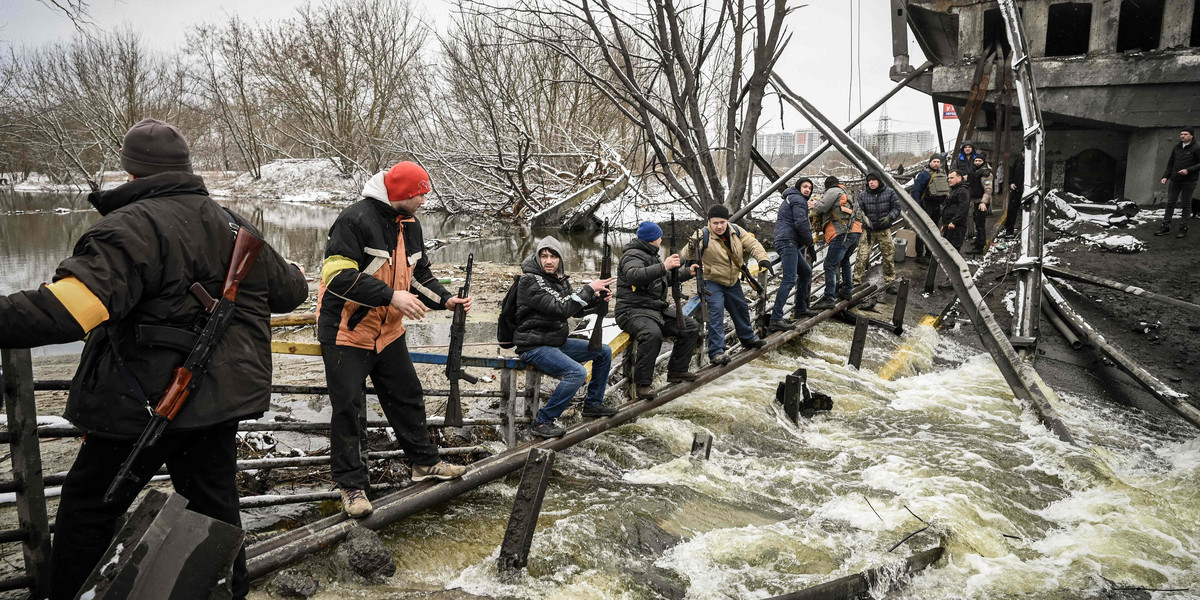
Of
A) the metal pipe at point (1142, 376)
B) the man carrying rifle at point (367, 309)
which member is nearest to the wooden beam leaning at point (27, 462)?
the man carrying rifle at point (367, 309)

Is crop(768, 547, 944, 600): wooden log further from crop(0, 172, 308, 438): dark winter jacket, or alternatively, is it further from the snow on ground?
the snow on ground

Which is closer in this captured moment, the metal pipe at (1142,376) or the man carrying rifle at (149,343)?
the man carrying rifle at (149,343)

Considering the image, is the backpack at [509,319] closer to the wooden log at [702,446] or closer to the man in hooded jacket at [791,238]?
the wooden log at [702,446]

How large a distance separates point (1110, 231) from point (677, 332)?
1212 centimetres

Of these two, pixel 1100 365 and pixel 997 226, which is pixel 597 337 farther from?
pixel 997 226

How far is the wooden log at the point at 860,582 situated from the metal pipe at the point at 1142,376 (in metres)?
4.16

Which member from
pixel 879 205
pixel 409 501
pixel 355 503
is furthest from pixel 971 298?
pixel 355 503

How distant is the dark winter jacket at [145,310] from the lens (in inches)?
95.0

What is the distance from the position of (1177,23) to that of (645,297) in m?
16.2

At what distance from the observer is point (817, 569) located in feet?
15.6

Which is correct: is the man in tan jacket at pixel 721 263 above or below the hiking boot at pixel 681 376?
above

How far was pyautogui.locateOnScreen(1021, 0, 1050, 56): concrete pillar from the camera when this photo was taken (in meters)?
17.4

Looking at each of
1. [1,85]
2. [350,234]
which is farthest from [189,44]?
[350,234]

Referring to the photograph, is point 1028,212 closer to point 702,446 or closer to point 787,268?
point 787,268
